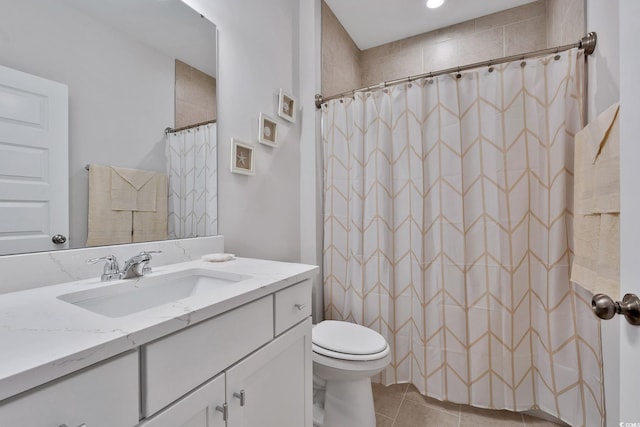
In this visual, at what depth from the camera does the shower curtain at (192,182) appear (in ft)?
3.82

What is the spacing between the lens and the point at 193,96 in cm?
125

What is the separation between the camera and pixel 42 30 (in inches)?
31.8

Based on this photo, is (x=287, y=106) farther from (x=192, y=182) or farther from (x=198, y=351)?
(x=198, y=351)

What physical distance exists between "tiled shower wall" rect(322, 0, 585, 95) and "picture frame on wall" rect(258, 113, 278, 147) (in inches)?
22.5

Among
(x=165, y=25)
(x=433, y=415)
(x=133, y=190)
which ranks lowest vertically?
(x=433, y=415)

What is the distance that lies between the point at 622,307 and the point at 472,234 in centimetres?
111

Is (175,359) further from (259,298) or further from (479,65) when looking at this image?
(479,65)

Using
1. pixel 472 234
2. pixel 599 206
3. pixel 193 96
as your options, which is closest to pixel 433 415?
pixel 472 234

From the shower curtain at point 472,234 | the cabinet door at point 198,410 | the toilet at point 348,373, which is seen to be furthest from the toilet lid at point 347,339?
the cabinet door at point 198,410

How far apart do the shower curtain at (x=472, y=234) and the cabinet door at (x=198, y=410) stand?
122cm

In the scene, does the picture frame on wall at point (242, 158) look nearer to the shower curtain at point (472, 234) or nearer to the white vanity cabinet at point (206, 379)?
the shower curtain at point (472, 234)

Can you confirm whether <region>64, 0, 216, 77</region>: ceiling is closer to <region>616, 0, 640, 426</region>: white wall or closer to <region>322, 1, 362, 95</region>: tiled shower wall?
<region>322, 1, 362, 95</region>: tiled shower wall

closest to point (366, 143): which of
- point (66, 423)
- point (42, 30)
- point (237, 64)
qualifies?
point (237, 64)

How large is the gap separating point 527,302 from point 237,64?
1.95 m
